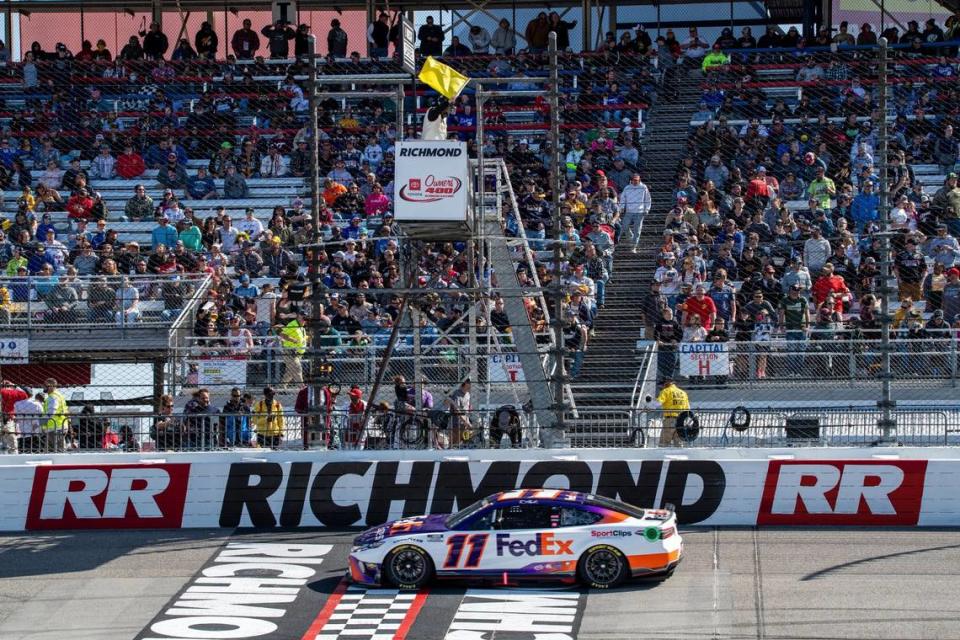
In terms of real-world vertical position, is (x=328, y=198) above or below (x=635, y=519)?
above

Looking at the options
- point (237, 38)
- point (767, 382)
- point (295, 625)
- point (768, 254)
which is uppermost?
point (237, 38)

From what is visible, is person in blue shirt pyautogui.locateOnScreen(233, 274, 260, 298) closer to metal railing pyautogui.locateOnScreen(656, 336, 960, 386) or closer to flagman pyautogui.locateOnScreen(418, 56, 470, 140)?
flagman pyautogui.locateOnScreen(418, 56, 470, 140)

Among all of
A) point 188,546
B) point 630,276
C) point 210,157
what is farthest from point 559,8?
point 188,546

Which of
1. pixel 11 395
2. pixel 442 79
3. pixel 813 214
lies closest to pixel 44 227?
pixel 11 395

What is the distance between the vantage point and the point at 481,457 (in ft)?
55.7

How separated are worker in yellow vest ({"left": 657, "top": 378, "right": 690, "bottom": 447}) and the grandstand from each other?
34 centimetres

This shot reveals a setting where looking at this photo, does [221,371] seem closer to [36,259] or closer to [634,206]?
[36,259]

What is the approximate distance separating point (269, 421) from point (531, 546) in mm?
4442

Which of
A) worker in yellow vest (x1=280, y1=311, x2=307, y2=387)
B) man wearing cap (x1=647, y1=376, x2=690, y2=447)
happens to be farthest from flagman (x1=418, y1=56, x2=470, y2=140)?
man wearing cap (x1=647, y1=376, x2=690, y2=447)

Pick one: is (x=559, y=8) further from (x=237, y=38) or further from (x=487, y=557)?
(x=487, y=557)

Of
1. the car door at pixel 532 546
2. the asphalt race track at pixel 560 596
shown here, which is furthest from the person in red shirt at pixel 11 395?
the car door at pixel 532 546

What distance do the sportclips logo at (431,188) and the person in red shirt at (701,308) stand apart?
4.40 meters

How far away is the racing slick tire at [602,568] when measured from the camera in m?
14.5

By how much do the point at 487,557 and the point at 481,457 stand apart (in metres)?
2.55
